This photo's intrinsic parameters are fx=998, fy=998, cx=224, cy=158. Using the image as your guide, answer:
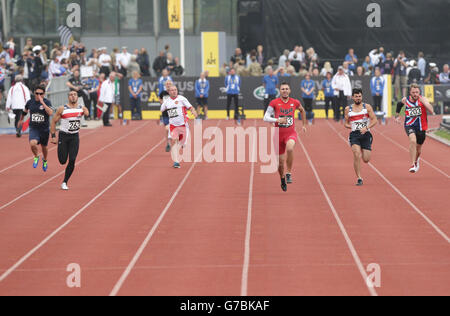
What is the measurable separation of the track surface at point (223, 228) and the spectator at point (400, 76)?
15420 mm

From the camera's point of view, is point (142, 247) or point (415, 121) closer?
point (142, 247)

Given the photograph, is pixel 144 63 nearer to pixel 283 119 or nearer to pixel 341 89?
pixel 341 89

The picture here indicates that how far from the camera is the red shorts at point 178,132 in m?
→ 21.8

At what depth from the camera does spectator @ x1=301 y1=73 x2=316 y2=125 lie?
112ft

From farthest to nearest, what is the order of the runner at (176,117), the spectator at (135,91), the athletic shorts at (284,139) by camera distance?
the spectator at (135,91)
the runner at (176,117)
the athletic shorts at (284,139)

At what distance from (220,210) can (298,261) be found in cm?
423

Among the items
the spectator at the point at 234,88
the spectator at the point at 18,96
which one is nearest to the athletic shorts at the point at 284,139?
the spectator at the point at 18,96

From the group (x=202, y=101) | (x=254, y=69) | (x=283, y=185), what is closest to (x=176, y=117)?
(x=283, y=185)

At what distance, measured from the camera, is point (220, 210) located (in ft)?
51.1

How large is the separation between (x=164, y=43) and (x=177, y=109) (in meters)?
24.2

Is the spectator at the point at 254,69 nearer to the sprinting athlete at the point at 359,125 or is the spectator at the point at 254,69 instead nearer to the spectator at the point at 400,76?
the spectator at the point at 400,76

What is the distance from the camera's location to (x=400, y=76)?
→ 38.8m
